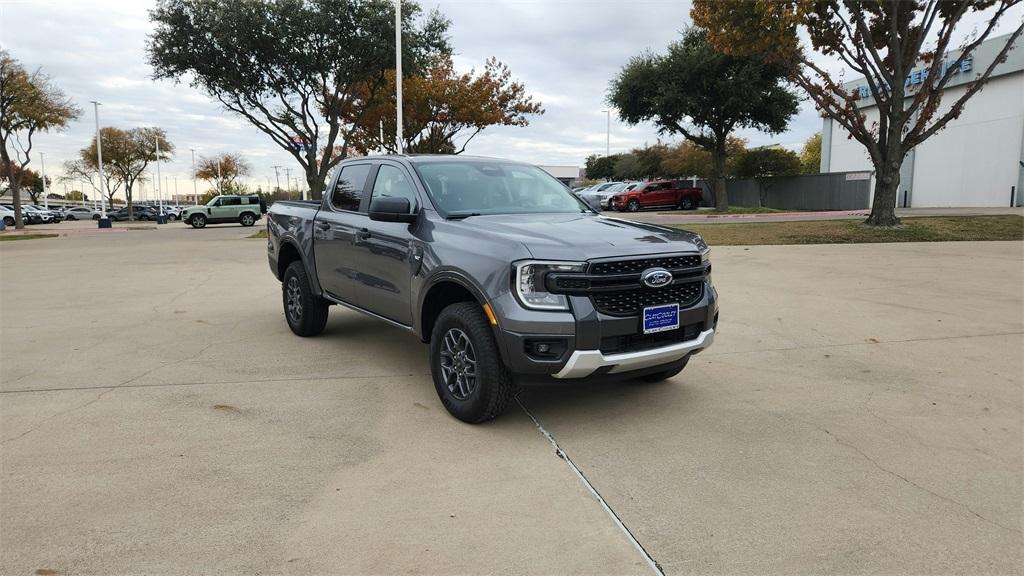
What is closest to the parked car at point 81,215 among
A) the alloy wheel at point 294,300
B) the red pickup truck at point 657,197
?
the red pickup truck at point 657,197

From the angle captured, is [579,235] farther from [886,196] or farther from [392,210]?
[886,196]

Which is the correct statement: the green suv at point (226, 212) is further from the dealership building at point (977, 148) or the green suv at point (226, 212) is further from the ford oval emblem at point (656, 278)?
the ford oval emblem at point (656, 278)

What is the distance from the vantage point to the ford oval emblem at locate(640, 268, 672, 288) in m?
3.98

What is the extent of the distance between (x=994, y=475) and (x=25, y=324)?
8931mm

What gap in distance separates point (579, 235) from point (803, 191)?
3597 cm

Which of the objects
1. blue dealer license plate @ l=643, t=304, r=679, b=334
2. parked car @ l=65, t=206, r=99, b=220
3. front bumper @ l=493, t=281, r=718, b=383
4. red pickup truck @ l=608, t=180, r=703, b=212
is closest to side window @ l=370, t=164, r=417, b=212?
front bumper @ l=493, t=281, r=718, b=383

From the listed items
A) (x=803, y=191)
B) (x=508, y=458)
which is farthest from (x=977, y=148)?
(x=508, y=458)

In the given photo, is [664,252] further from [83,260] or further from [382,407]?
[83,260]

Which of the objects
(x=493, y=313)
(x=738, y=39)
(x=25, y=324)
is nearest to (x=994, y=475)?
(x=493, y=313)

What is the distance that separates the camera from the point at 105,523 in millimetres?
3043

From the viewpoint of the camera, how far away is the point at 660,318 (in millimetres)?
4074

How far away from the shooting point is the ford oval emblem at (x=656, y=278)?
3977 mm

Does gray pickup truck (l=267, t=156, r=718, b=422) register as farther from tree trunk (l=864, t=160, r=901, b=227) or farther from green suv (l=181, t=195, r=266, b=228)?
green suv (l=181, t=195, r=266, b=228)

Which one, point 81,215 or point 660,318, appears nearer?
point 660,318
